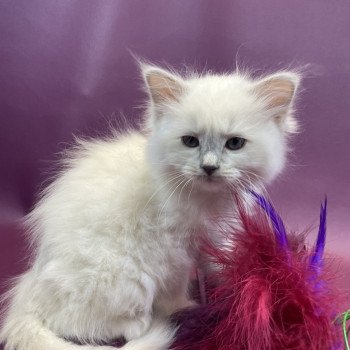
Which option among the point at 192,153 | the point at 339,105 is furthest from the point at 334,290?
the point at 339,105

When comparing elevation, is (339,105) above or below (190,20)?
below

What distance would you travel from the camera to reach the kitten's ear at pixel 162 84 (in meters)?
1.26

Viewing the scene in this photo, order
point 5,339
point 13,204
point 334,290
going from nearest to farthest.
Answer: point 334,290 < point 5,339 < point 13,204

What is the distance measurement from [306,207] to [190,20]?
79 centimetres

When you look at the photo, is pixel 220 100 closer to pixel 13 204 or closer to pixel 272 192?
pixel 272 192

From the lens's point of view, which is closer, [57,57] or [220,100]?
[220,100]

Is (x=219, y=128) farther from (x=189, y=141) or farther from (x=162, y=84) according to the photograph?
(x=162, y=84)

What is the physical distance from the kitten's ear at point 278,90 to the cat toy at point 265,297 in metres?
0.22

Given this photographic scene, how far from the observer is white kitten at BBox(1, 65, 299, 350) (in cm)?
122

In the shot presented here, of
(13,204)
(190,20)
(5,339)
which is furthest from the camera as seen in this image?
(13,204)

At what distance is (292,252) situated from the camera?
1.20 meters

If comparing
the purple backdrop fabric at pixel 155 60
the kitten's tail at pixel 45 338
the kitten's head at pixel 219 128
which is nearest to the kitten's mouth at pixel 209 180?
the kitten's head at pixel 219 128

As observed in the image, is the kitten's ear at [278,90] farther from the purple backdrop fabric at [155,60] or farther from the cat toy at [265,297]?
the purple backdrop fabric at [155,60]

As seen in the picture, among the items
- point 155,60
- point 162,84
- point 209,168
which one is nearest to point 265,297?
point 209,168
